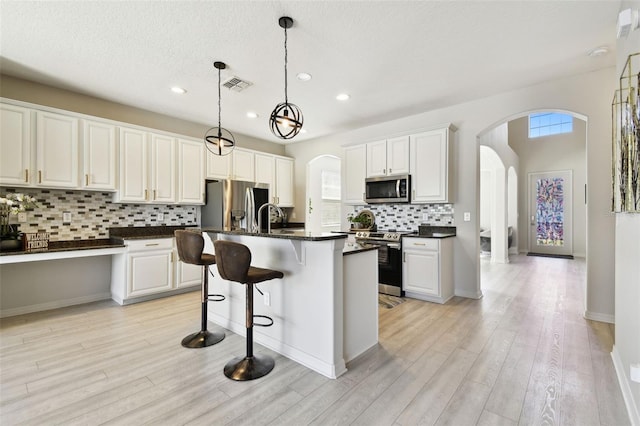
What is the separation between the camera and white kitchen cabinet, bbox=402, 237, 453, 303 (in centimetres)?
387

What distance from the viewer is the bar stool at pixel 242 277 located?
210cm


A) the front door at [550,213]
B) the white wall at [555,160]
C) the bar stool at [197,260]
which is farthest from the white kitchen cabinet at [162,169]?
the front door at [550,213]

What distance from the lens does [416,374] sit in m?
2.17

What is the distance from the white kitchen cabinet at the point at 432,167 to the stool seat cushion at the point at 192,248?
3041 mm

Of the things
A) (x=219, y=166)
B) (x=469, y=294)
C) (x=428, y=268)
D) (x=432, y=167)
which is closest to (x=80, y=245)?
(x=219, y=166)

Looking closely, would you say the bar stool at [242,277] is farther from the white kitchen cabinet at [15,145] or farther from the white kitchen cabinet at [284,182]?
the white kitchen cabinet at [284,182]

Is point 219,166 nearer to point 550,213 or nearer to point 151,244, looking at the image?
point 151,244

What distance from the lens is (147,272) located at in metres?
3.94

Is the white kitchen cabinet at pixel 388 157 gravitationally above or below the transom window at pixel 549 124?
below

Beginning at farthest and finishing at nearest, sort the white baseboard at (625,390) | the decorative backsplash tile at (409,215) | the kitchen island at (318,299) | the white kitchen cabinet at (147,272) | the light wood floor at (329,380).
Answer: the decorative backsplash tile at (409,215), the white kitchen cabinet at (147,272), the kitchen island at (318,299), the light wood floor at (329,380), the white baseboard at (625,390)

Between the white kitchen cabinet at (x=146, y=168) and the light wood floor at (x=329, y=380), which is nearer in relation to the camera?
the light wood floor at (x=329, y=380)

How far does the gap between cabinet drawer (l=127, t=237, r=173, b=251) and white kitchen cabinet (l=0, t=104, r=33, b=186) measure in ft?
4.04

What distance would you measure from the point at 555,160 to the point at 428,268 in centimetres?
686

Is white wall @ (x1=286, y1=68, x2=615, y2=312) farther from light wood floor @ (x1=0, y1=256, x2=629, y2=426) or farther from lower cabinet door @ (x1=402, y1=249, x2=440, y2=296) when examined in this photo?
light wood floor @ (x1=0, y1=256, x2=629, y2=426)
